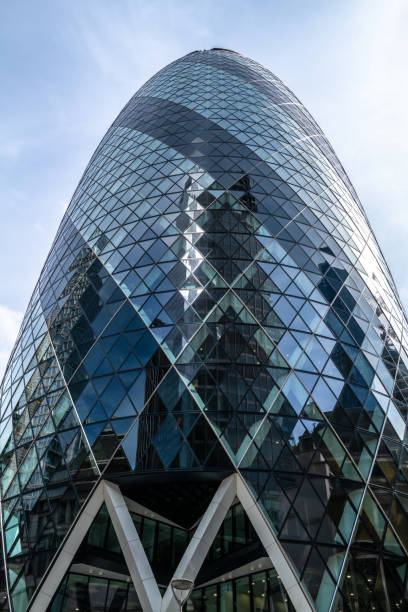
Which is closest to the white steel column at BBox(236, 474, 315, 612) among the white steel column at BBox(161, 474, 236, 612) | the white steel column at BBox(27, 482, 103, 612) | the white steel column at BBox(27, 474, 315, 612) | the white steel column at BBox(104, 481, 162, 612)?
the white steel column at BBox(27, 474, 315, 612)

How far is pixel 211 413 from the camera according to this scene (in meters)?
15.6

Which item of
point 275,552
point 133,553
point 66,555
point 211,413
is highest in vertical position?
point 211,413

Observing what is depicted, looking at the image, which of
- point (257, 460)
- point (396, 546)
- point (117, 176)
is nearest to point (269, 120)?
point (117, 176)

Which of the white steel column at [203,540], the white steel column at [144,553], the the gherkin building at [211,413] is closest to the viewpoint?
the white steel column at [144,553]

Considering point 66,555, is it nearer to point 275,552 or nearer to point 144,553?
point 144,553

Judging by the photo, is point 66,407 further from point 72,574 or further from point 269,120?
point 269,120

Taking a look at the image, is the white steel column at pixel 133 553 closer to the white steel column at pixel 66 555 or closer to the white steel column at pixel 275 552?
the white steel column at pixel 66 555

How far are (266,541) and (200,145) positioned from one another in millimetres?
20618

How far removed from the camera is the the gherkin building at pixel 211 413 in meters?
14.3

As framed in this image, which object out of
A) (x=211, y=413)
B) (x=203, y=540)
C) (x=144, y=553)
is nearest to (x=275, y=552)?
(x=203, y=540)

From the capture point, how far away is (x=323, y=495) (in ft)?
47.4

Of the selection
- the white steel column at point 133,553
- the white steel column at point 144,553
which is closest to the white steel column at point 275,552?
the white steel column at point 144,553

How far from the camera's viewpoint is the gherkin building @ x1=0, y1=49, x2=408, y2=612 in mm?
14305

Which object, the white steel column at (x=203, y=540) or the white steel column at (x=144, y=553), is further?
the white steel column at (x=203, y=540)
